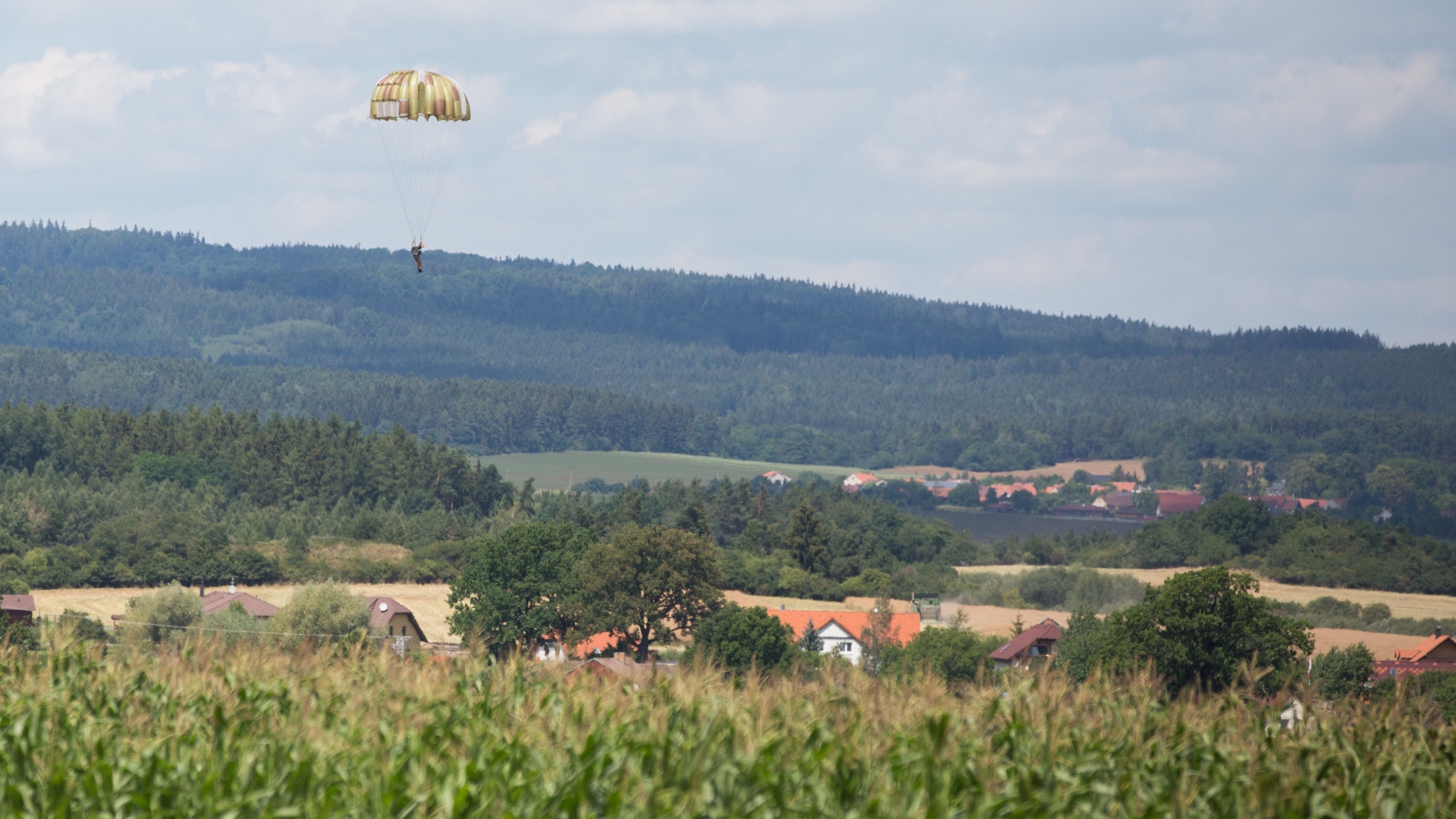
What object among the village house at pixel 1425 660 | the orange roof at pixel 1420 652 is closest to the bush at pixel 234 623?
the village house at pixel 1425 660

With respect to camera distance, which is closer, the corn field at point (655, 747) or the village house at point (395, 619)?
the corn field at point (655, 747)

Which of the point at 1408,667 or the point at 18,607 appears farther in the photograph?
the point at 18,607

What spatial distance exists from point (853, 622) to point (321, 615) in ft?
90.7

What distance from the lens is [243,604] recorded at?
66875 mm

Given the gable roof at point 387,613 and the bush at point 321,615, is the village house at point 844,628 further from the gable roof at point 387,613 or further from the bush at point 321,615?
the bush at point 321,615

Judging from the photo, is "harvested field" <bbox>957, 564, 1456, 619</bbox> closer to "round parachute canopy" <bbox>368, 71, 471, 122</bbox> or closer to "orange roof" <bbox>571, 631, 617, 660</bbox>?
"orange roof" <bbox>571, 631, 617, 660</bbox>

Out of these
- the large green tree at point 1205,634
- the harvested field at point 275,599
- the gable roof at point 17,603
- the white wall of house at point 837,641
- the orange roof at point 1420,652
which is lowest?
the harvested field at point 275,599

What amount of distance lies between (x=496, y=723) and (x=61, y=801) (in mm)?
4529

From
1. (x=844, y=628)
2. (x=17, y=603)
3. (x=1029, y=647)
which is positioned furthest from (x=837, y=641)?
(x=17, y=603)

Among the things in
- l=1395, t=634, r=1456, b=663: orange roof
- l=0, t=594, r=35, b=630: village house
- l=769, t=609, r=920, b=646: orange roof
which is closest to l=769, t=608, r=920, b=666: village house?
l=769, t=609, r=920, b=646: orange roof

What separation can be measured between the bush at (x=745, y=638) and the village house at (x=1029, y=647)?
27.3ft

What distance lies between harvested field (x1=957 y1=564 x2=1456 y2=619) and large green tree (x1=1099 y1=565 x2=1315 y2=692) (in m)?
41.9

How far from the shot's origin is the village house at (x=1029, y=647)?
204 ft

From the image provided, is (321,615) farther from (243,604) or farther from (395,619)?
(395,619)
